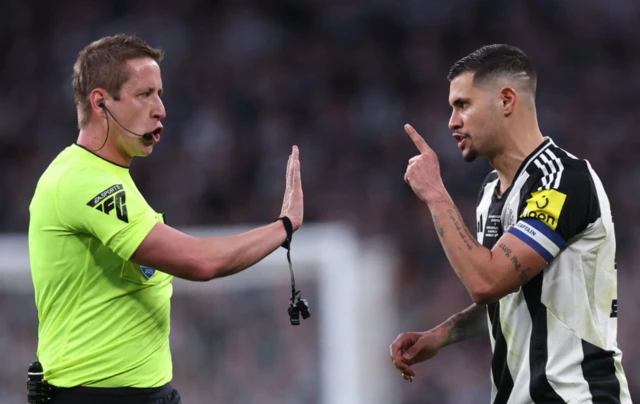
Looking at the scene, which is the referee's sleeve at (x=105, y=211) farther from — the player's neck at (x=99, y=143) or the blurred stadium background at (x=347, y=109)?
the blurred stadium background at (x=347, y=109)

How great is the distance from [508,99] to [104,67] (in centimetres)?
143

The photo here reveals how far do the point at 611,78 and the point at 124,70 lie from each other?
7810 millimetres

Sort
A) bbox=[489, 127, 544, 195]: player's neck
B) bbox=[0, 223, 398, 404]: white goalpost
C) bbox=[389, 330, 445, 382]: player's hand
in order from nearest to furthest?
1. bbox=[489, 127, 544, 195]: player's neck
2. bbox=[389, 330, 445, 382]: player's hand
3. bbox=[0, 223, 398, 404]: white goalpost

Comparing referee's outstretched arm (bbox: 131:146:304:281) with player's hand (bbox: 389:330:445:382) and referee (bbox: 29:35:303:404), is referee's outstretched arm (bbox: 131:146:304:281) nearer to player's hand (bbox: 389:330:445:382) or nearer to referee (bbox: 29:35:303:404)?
referee (bbox: 29:35:303:404)

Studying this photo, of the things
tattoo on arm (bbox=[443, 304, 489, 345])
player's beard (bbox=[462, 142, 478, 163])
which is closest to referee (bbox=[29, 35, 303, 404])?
player's beard (bbox=[462, 142, 478, 163])

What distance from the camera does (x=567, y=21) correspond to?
1081 centimetres

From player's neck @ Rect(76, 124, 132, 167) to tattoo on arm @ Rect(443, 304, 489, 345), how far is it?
1.47 metres

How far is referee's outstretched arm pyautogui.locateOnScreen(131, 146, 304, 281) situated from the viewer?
3.29 meters

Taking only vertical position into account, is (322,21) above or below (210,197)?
above

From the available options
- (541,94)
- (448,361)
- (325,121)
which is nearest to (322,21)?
(325,121)

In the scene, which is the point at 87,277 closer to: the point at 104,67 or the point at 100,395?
the point at 100,395

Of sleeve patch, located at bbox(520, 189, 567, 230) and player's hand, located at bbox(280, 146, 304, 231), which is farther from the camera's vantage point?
player's hand, located at bbox(280, 146, 304, 231)

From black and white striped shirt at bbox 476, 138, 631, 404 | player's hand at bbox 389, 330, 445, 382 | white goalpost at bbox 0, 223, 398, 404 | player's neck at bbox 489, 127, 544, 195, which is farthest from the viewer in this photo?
white goalpost at bbox 0, 223, 398, 404

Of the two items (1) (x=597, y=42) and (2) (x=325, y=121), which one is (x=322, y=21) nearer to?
(2) (x=325, y=121)
